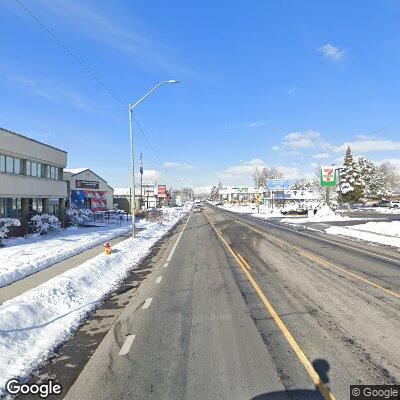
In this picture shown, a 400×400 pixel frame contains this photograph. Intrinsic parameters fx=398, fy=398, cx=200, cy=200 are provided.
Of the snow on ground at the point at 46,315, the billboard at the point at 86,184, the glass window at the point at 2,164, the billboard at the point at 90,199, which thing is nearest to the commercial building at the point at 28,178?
the glass window at the point at 2,164

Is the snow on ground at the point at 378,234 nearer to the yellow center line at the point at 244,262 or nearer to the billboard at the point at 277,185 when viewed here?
the yellow center line at the point at 244,262

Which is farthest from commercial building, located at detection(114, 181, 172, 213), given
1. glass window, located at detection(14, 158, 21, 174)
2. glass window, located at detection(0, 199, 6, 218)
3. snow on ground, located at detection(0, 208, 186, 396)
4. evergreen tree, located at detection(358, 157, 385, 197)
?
snow on ground, located at detection(0, 208, 186, 396)

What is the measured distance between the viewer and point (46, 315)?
888 centimetres

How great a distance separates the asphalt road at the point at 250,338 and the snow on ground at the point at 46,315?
97 centimetres

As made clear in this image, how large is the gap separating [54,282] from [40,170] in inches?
932

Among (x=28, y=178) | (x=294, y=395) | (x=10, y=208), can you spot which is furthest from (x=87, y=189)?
(x=294, y=395)

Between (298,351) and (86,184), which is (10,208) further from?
(86,184)

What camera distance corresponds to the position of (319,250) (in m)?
20.5

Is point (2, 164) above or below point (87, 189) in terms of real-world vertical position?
above

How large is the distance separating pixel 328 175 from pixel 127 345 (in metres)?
53.6

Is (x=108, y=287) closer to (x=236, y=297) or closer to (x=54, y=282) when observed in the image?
(x=54, y=282)

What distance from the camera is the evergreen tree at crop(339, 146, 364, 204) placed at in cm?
8975

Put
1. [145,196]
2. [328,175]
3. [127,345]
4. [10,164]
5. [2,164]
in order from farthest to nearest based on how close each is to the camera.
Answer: [145,196] < [328,175] < [10,164] < [2,164] < [127,345]

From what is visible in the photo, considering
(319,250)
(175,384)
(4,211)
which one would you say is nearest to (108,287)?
(175,384)
